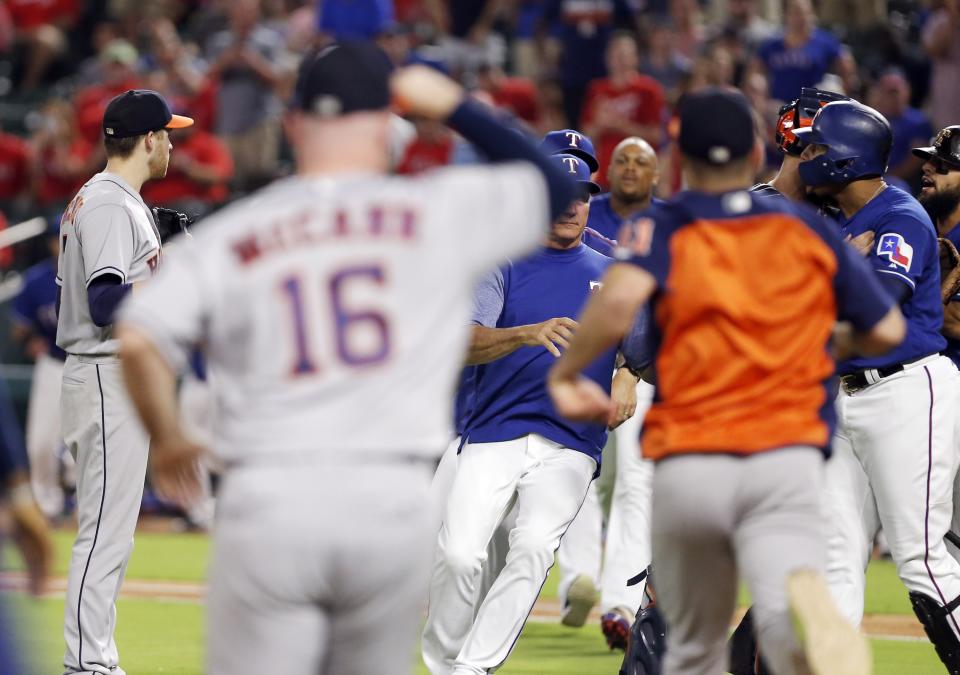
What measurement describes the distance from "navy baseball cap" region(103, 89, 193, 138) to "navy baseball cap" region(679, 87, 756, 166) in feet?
10.6

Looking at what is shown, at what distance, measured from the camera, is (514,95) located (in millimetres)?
16844

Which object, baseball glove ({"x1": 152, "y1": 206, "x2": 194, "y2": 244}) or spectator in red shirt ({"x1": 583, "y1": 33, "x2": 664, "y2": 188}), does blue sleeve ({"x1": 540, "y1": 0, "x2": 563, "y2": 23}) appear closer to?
spectator in red shirt ({"x1": 583, "y1": 33, "x2": 664, "y2": 188})

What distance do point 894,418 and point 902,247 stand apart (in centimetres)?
74

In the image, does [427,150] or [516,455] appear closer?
[516,455]

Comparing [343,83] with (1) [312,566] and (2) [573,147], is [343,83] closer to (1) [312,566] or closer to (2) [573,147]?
(1) [312,566]

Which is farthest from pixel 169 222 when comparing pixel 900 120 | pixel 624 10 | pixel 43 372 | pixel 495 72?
pixel 624 10

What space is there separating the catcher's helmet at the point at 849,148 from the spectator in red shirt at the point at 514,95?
10.1 m

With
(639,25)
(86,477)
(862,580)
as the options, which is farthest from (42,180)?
(862,580)

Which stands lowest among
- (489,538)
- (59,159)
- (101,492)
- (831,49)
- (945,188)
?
(59,159)

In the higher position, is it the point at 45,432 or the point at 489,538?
the point at 489,538

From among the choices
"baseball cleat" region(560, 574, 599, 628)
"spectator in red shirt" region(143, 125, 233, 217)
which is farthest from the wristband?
"spectator in red shirt" region(143, 125, 233, 217)

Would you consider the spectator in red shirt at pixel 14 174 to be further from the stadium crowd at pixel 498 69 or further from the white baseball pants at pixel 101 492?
the white baseball pants at pixel 101 492

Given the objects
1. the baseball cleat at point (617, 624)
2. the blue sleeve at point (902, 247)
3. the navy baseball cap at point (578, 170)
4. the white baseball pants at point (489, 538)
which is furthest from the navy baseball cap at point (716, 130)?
the baseball cleat at point (617, 624)

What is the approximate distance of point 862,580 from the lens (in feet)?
21.7
